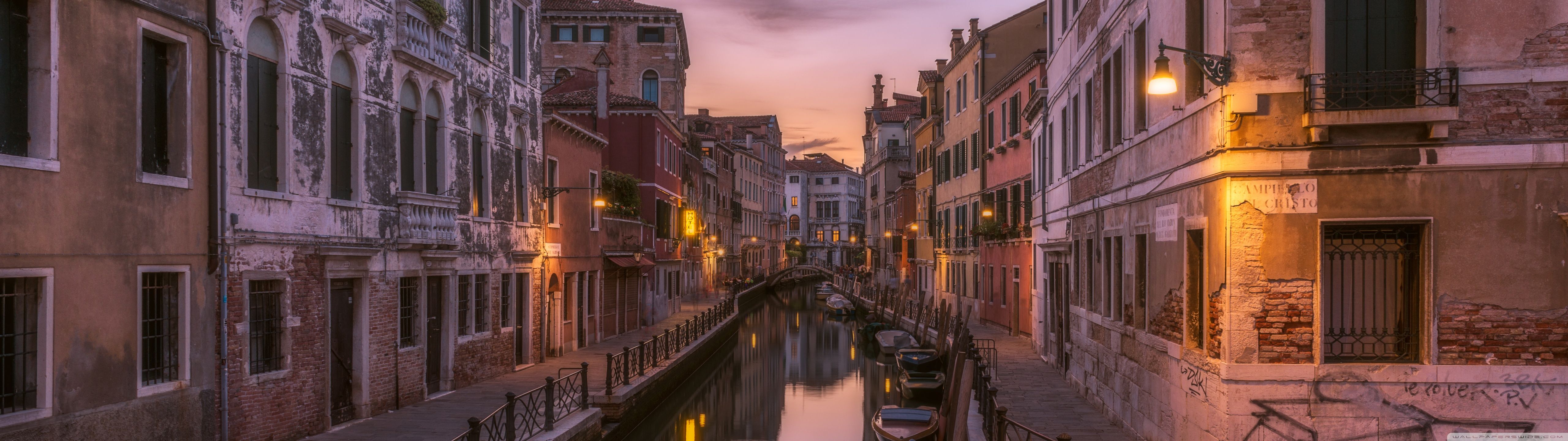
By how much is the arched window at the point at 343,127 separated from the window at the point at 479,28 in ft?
11.2

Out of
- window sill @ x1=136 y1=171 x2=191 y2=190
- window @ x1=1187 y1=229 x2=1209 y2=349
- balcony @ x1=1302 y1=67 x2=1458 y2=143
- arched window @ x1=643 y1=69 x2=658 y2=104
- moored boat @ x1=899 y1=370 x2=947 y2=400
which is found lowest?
moored boat @ x1=899 y1=370 x2=947 y2=400

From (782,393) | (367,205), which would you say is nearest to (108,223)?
(367,205)

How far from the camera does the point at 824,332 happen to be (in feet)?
133

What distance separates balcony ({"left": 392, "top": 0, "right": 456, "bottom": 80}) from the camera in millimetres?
14062

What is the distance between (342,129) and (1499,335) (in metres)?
11.6

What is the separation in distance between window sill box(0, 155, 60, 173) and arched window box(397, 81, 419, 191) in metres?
5.97

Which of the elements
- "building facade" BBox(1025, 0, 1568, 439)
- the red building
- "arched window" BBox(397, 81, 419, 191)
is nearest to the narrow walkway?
"arched window" BBox(397, 81, 419, 191)

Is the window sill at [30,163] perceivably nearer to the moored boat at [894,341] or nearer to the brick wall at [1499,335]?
the brick wall at [1499,335]

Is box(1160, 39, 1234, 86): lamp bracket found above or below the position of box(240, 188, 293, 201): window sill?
above

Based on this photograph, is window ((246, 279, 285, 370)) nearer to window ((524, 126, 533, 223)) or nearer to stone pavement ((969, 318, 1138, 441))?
window ((524, 126, 533, 223))

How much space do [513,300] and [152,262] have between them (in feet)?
30.2

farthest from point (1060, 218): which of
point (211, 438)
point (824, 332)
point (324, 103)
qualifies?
point (824, 332)

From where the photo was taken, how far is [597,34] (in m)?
41.2

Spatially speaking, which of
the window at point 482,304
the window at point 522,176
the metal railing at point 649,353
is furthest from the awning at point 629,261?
the window at point 482,304
